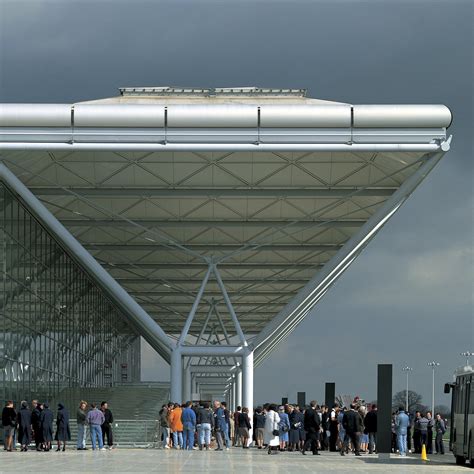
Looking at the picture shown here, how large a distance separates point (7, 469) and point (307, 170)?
2134 cm

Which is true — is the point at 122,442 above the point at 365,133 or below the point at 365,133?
below

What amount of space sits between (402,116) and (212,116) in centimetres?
576

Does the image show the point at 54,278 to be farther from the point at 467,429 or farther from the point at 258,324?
the point at 258,324

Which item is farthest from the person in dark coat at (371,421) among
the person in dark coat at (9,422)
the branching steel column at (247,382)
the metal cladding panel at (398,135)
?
the person in dark coat at (9,422)

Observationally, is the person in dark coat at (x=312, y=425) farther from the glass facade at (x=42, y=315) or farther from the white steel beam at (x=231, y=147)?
the glass facade at (x=42, y=315)

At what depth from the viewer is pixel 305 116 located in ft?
126

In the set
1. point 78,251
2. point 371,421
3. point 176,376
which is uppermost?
point 78,251

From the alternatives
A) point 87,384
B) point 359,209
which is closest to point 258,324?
point 87,384

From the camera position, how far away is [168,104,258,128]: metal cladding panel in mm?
38156

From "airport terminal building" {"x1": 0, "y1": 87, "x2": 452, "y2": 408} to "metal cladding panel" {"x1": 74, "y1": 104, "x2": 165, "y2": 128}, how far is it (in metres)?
0.04

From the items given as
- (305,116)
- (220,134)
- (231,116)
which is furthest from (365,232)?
(231,116)

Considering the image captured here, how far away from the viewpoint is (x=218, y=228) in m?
54.5

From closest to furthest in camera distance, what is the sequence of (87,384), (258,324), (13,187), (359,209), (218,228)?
(13,187)
(359,209)
(218,228)
(87,384)
(258,324)

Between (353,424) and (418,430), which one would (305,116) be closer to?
(353,424)
